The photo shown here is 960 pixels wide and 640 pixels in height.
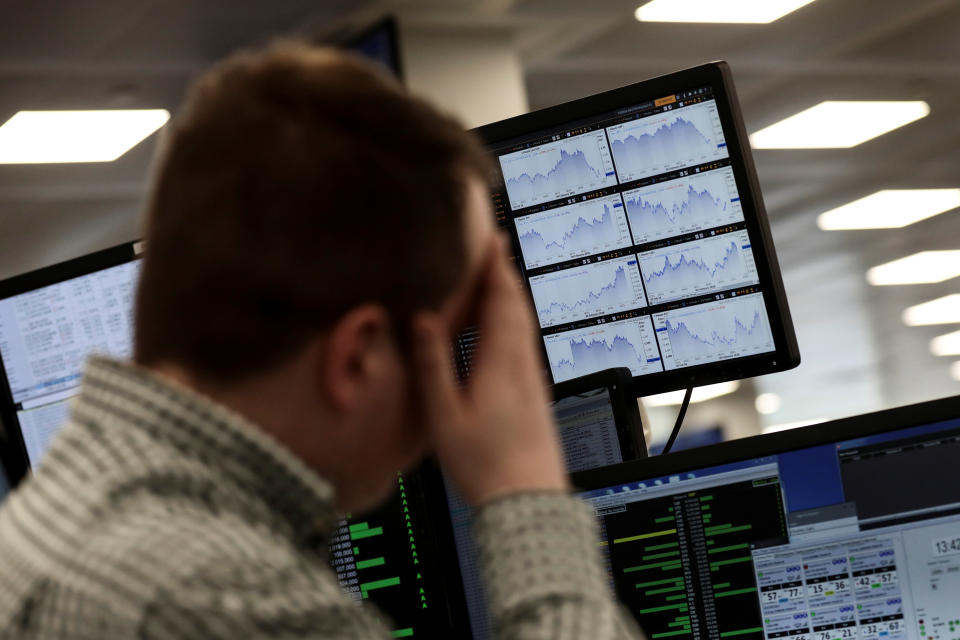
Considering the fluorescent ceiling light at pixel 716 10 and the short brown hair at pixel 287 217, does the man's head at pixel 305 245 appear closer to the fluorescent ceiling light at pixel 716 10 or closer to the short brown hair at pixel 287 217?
the short brown hair at pixel 287 217

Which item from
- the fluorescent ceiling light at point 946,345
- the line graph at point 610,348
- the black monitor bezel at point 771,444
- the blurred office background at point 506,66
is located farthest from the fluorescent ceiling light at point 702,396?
the black monitor bezel at point 771,444

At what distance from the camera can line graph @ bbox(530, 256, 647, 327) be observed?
1.41 m

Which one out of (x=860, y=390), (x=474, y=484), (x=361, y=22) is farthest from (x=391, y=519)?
(x=860, y=390)

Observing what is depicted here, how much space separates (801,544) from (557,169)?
0.55 meters

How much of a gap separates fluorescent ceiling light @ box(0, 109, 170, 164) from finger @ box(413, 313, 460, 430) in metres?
4.86

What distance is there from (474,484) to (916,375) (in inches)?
593

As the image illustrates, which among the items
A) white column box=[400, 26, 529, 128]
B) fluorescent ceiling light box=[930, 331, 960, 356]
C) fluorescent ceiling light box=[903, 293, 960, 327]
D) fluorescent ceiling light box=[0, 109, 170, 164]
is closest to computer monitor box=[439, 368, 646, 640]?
white column box=[400, 26, 529, 128]

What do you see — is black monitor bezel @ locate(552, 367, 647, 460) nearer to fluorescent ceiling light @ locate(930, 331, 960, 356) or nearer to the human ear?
the human ear

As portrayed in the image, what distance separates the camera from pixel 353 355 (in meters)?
0.65

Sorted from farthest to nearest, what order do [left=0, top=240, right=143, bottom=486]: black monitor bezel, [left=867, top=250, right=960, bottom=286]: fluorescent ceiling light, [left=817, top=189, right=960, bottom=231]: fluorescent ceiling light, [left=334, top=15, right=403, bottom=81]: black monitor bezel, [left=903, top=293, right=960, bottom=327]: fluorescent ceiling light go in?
[left=903, top=293, right=960, bottom=327]: fluorescent ceiling light, [left=867, top=250, right=960, bottom=286]: fluorescent ceiling light, [left=817, top=189, right=960, bottom=231]: fluorescent ceiling light, [left=334, top=15, right=403, bottom=81]: black monitor bezel, [left=0, top=240, right=143, bottom=486]: black monitor bezel

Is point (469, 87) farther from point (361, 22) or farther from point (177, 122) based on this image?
point (177, 122)

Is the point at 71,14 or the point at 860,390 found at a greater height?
the point at 71,14

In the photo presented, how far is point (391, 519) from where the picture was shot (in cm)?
139

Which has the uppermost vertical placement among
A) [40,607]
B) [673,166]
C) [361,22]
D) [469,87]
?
[361,22]
